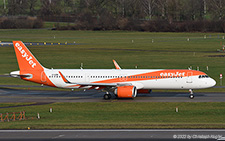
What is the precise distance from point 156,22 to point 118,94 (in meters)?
130

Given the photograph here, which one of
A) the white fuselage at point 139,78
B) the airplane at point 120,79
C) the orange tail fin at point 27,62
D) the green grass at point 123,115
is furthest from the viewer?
the orange tail fin at point 27,62

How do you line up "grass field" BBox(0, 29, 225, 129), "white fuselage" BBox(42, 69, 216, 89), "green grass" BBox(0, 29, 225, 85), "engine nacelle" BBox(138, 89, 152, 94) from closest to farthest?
"grass field" BBox(0, 29, 225, 129)
"white fuselage" BBox(42, 69, 216, 89)
"engine nacelle" BBox(138, 89, 152, 94)
"green grass" BBox(0, 29, 225, 85)

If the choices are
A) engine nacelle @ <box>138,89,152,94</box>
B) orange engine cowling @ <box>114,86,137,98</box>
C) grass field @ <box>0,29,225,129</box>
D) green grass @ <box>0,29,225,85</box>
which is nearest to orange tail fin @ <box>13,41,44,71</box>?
grass field @ <box>0,29,225,129</box>

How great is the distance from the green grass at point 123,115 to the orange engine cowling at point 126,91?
146 cm

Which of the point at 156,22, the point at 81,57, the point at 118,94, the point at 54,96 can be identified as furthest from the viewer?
the point at 156,22

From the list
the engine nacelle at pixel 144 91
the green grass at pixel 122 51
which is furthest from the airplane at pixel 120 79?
the green grass at pixel 122 51

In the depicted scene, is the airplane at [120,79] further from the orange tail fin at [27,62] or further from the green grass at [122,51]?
the green grass at [122,51]

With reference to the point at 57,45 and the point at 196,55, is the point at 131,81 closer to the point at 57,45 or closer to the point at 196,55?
the point at 196,55

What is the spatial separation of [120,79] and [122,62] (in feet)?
139

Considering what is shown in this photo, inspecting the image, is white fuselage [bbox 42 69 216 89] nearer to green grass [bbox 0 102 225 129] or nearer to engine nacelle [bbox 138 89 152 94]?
engine nacelle [bbox 138 89 152 94]

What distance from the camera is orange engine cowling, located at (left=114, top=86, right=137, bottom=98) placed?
5503 cm

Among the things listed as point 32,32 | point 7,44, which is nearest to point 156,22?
point 32,32

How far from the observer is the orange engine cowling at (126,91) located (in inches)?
2166

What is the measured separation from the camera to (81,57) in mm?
108750
